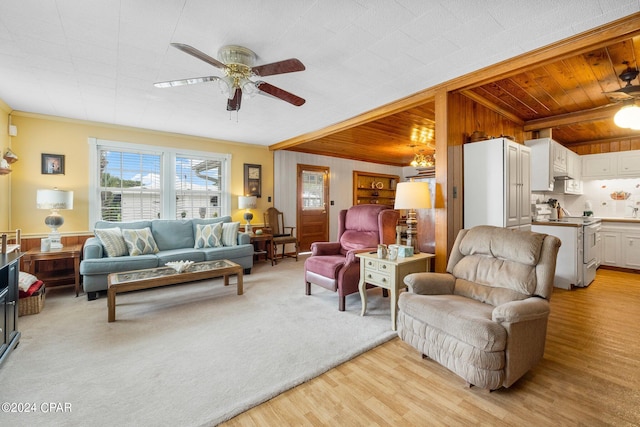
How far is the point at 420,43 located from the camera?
89.0 inches

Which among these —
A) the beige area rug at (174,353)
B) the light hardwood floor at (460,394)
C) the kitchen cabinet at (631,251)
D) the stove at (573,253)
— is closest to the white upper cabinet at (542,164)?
the stove at (573,253)

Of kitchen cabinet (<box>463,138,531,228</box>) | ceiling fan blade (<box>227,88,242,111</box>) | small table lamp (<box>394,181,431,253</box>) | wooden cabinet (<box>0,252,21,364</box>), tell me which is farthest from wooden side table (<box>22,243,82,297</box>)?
kitchen cabinet (<box>463,138,531,228</box>)

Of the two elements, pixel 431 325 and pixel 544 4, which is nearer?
pixel 544 4

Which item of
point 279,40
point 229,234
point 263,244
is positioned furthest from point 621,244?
point 229,234

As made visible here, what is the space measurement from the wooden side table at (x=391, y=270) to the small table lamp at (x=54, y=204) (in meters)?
3.97

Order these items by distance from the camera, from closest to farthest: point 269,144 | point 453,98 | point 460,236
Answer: point 460,236 < point 453,98 < point 269,144

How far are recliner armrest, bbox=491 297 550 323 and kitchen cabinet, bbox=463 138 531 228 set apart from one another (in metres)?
1.37

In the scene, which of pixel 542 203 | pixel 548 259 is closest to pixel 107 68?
Result: pixel 548 259

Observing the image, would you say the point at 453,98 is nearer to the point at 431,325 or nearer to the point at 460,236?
the point at 460,236

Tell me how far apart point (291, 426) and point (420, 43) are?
2786 mm

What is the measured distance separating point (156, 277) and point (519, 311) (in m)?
3.29

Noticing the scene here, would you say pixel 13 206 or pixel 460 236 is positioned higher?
pixel 13 206

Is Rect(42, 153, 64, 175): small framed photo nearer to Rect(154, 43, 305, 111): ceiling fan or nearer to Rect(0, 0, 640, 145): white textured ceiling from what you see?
Rect(0, 0, 640, 145): white textured ceiling

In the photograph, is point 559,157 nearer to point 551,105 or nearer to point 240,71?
point 551,105
